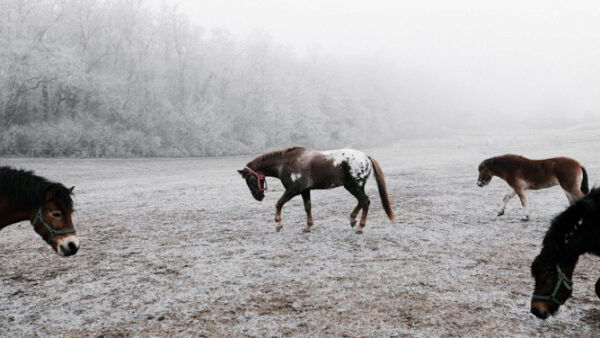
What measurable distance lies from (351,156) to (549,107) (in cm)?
8222

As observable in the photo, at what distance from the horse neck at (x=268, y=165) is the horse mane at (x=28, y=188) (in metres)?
3.79

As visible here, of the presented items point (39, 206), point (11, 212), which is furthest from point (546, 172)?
point (11, 212)

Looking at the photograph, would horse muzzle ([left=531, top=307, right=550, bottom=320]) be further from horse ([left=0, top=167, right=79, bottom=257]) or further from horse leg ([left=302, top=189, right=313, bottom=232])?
horse ([left=0, top=167, right=79, bottom=257])

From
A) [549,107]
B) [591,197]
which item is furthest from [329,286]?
[549,107]

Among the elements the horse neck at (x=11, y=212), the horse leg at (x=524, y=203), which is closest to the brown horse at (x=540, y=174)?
the horse leg at (x=524, y=203)

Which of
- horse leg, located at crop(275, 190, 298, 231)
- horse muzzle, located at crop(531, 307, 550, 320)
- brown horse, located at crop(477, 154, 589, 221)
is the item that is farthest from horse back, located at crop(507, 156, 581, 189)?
horse muzzle, located at crop(531, 307, 550, 320)

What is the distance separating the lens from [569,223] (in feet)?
9.93

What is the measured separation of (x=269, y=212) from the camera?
9.14 m

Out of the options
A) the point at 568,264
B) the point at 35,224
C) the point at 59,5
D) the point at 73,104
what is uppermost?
the point at 59,5

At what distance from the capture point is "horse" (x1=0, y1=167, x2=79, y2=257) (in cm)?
378

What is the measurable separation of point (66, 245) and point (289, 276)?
270cm

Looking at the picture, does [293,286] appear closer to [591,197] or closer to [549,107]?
[591,197]

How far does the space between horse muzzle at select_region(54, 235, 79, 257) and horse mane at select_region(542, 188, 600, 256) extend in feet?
15.6

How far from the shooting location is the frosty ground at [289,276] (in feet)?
11.7
